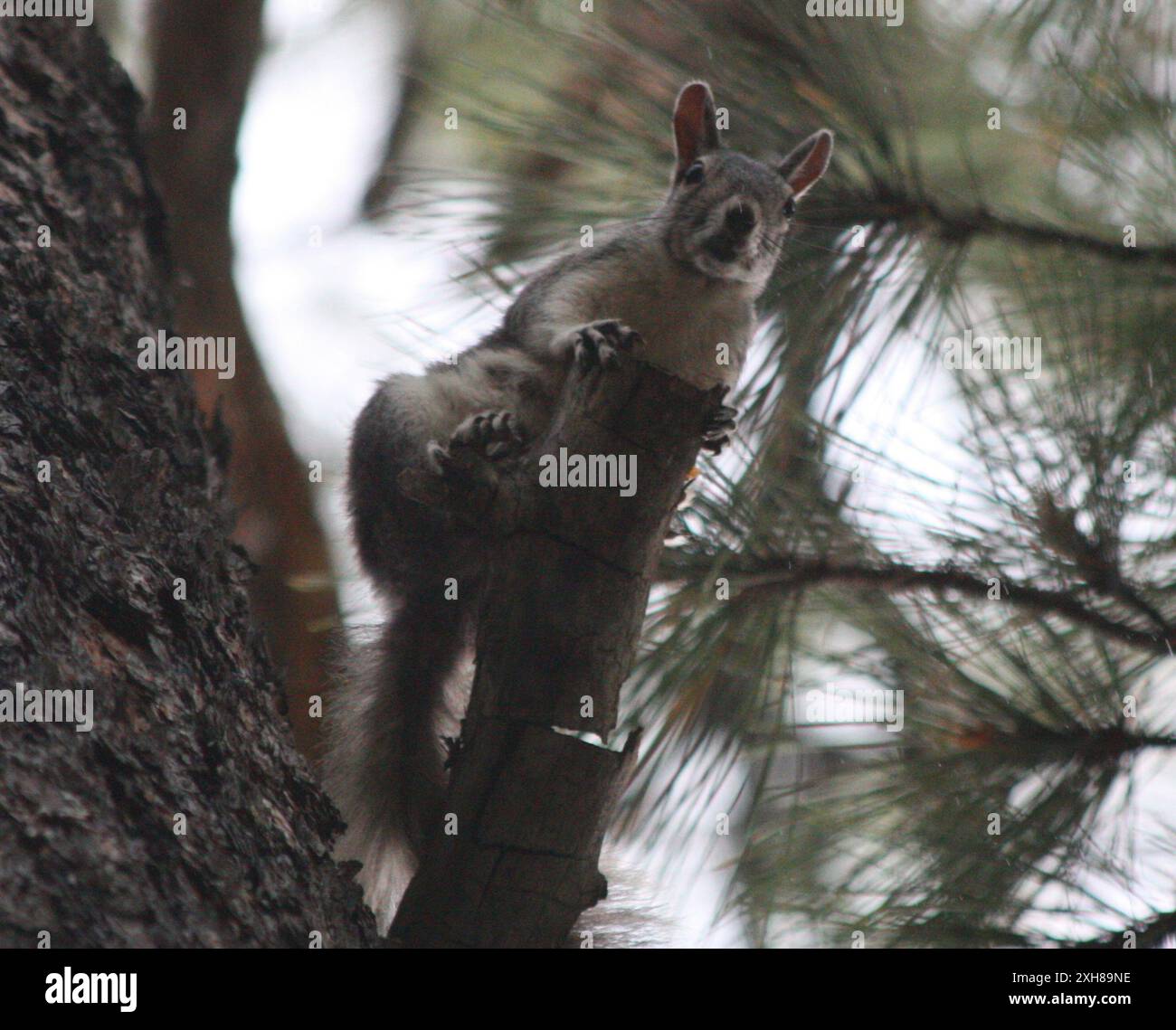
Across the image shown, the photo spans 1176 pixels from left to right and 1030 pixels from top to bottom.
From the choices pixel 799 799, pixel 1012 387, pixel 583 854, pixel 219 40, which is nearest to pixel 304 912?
pixel 583 854

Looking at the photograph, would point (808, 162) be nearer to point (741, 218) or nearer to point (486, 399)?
point (741, 218)

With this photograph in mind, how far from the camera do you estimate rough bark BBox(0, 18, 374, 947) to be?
1.00 meters

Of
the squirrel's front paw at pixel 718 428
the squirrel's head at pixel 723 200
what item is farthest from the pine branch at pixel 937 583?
Result: the squirrel's head at pixel 723 200

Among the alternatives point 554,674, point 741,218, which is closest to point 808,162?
point 741,218

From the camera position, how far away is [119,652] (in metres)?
1.24

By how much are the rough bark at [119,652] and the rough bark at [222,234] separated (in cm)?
111

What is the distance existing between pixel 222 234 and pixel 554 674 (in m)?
2.09

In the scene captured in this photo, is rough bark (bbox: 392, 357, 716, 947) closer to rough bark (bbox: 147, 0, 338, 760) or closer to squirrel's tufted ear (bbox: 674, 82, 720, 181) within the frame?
squirrel's tufted ear (bbox: 674, 82, 720, 181)

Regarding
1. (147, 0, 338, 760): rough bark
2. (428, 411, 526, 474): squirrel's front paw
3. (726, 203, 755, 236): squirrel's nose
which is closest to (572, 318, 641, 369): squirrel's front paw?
(428, 411, 526, 474): squirrel's front paw

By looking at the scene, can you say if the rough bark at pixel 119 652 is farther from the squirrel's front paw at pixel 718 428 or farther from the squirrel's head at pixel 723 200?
the squirrel's head at pixel 723 200

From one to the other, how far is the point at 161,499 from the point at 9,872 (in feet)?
2.03

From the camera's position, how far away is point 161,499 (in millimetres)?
1481

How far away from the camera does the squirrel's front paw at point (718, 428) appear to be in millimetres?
1456

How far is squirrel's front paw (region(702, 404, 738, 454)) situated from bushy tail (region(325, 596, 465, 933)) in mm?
465
